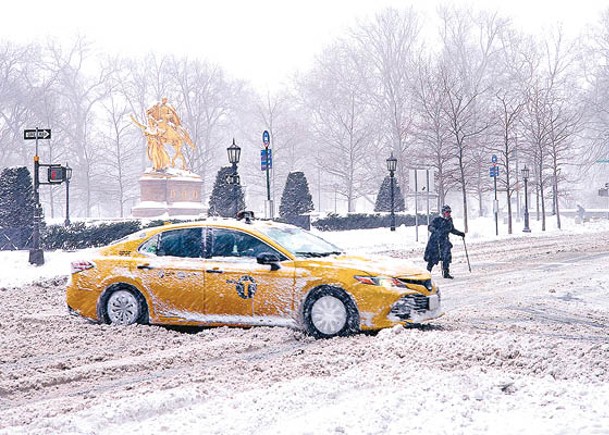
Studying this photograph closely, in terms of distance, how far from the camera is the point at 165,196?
44.2m

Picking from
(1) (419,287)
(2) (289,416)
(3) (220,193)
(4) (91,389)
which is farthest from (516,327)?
(3) (220,193)

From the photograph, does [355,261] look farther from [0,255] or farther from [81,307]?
[0,255]

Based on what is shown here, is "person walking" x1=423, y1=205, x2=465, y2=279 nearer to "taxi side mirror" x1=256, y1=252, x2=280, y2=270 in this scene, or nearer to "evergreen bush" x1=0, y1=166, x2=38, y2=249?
"taxi side mirror" x1=256, y1=252, x2=280, y2=270

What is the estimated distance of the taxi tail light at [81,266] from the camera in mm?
9844

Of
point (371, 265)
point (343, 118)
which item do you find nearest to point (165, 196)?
point (343, 118)

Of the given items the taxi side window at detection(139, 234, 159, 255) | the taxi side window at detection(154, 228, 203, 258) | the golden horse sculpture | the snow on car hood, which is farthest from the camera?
the golden horse sculpture

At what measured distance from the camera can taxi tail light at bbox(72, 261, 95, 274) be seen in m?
9.84

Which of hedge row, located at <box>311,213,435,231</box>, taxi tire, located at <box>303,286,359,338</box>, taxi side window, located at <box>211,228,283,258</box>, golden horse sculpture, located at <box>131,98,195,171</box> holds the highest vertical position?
golden horse sculpture, located at <box>131,98,195,171</box>

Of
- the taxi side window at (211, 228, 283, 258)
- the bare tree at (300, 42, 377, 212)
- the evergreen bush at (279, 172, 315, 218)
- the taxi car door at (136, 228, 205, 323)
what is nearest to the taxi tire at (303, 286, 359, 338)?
the taxi side window at (211, 228, 283, 258)

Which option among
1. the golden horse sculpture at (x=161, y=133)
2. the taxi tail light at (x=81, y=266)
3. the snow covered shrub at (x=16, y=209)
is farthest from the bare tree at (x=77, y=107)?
the taxi tail light at (x=81, y=266)

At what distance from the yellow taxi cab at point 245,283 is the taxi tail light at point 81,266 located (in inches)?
0.6

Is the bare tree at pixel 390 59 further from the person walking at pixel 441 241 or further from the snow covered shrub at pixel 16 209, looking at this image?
the person walking at pixel 441 241

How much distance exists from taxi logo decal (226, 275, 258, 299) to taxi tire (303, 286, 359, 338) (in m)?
0.68

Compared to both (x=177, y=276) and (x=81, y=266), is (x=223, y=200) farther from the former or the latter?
(x=177, y=276)
